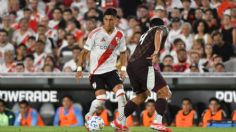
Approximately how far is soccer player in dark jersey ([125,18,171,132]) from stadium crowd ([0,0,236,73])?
5.16 m

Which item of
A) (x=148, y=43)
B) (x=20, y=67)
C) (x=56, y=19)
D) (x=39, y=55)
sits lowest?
(x=148, y=43)

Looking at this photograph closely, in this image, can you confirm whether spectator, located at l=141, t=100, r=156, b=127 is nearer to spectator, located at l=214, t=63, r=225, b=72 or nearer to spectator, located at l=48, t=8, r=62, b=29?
spectator, located at l=214, t=63, r=225, b=72

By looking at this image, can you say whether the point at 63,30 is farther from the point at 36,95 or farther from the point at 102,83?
the point at 102,83

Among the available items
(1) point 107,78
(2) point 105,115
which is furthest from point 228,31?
(1) point 107,78

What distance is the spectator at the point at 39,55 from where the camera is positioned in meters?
19.8

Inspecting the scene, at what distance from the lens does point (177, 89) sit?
18.5 metres

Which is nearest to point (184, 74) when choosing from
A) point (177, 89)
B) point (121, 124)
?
point (177, 89)

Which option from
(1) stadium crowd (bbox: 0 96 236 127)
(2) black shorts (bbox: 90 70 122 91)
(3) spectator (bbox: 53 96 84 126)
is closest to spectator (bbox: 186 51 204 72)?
(1) stadium crowd (bbox: 0 96 236 127)

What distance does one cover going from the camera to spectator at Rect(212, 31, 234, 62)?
766 inches

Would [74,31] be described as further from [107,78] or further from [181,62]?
[107,78]

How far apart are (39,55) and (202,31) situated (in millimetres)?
3931

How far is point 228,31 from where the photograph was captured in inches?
790

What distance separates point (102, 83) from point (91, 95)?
4339mm

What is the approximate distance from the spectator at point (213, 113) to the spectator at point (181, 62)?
1.48 m
